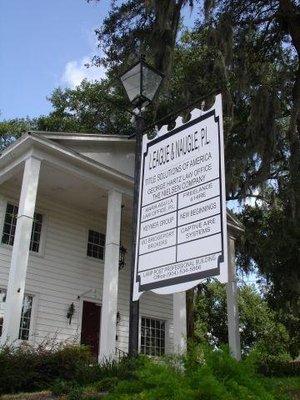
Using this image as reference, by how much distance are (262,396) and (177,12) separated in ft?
36.0

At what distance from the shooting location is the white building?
11320 millimetres

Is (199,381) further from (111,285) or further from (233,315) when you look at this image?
(233,315)

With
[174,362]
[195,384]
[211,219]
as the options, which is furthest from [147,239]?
[195,384]

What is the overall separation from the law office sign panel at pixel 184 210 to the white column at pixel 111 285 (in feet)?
21.6

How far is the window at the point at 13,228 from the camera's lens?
1327 centimetres

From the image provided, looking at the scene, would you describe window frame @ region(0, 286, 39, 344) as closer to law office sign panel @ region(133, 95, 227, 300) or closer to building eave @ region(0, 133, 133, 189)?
building eave @ region(0, 133, 133, 189)

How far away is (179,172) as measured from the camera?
4.43m

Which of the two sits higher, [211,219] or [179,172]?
[179,172]

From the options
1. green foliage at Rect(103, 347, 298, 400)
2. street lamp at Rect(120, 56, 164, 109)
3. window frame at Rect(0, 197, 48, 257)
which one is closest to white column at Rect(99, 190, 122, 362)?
window frame at Rect(0, 197, 48, 257)

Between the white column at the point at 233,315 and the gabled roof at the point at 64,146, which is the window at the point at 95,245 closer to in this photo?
the gabled roof at the point at 64,146

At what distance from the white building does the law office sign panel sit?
6237 mm

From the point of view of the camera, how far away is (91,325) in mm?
14359

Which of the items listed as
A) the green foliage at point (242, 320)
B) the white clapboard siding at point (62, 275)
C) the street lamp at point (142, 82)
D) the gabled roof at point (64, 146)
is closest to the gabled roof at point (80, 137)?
the gabled roof at point (64, 146)

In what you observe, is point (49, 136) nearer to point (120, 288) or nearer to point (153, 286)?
point (120, 288)
